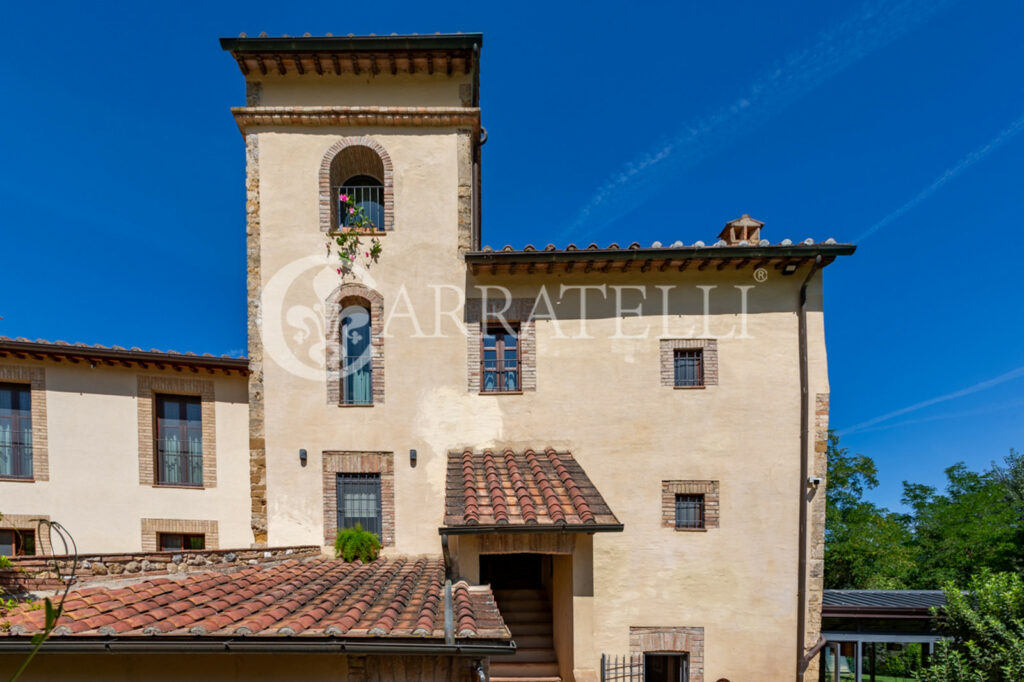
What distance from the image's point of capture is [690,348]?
898 centimetres

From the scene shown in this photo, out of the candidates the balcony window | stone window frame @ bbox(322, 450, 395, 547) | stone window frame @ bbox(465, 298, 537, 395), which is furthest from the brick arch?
stone window frame @ bbox(322, 450, 395, 547)

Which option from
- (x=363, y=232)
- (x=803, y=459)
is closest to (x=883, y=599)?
(x=803, y=459)

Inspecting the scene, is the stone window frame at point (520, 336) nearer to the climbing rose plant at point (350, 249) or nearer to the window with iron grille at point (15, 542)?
the climbing rose plant at point (350, 249)

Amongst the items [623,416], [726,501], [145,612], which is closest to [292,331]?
[145,612]

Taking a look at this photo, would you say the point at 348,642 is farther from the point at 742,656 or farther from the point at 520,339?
the point at 742,656

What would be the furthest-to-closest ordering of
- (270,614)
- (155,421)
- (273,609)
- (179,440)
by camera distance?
(179,440), (155,421), (273,609), (270,614)

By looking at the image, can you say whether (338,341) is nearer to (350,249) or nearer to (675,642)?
(350,249)

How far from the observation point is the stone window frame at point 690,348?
8.91m

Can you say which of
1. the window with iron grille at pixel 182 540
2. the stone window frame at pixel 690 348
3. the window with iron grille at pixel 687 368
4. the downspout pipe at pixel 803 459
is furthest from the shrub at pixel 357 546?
the downspout pipe at pixel 803 459

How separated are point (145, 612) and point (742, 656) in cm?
940

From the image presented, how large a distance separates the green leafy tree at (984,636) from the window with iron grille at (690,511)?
487cm

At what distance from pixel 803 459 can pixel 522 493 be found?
18.7 ft

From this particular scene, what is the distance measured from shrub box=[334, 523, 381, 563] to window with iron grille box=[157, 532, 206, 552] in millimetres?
3983

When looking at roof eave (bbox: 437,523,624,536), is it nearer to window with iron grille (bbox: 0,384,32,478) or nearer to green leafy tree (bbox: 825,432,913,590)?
window with iron grille (bbox: 0,384,32,478)
